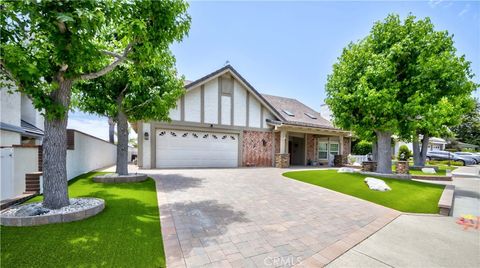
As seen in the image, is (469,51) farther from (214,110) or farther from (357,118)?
(214,110)

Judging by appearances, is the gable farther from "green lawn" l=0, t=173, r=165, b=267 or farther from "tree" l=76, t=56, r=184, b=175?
"green lawn" l=0, t=173, r=165, b=267

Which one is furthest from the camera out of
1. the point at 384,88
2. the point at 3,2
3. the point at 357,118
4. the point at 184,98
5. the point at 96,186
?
the point at 184,98

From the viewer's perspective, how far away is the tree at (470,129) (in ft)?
121

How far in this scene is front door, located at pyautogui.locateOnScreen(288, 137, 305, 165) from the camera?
18359 mm

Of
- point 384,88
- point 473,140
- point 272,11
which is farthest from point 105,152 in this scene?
point 473,140

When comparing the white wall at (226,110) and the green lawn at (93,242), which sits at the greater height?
the white wall at (226,110)

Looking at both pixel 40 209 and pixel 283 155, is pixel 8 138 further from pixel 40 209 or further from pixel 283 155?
pixel 283 155

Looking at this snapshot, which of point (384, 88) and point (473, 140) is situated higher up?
point (384, 88)

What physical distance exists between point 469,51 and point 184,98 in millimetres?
15260

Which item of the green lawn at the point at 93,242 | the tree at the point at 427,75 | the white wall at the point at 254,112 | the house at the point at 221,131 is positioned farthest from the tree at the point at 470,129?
the green lawn at the point at 93,242

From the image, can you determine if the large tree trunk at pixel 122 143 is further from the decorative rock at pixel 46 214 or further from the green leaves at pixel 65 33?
the green leaves at pixel 65 33

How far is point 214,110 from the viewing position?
566 inches

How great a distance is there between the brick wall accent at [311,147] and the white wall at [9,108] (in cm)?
1900

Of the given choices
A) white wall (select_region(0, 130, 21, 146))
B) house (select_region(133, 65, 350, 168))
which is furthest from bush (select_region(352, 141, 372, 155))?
white wall (select_region(0, 130, 21, 146))
